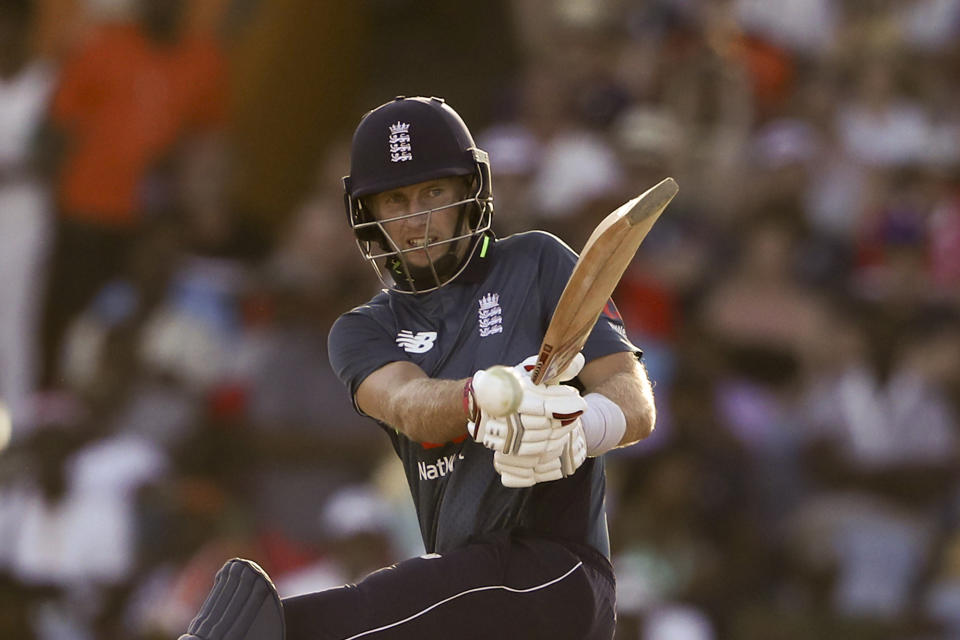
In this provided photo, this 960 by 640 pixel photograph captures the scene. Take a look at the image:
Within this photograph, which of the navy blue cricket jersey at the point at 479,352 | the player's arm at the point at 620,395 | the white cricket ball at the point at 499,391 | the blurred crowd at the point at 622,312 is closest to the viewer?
the white cricket ball at the point at 499,391

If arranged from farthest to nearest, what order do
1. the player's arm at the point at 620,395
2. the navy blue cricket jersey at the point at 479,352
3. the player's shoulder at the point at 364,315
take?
the player's shoulder at the point at 364,315 → the navy blue cricket jersey at the point at 479,352 → the player's arm at the point at 620,395

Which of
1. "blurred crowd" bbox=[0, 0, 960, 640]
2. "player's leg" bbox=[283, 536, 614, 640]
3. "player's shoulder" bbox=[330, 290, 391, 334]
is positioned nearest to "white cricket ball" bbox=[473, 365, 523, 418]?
"player's leg" bbox=[283, 536, 614, 640]

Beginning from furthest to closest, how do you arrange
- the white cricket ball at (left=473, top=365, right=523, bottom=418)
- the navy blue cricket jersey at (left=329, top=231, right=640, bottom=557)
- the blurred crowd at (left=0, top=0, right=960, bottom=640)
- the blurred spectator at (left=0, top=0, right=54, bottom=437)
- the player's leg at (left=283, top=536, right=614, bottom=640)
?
the blurred spectator at (left=0, top=0, right=54, bottom=437)
the blurred crowd at (left=0, top=0, right=960, bottom=640)
the navy blue cricket jersey at (left=329, top=231, right=640, bottom=557)
the player's leg at (left=283, top=536, right=614, bottom=640)
the white cricket ball at (left=473, top=365, right=523, bottom=418)

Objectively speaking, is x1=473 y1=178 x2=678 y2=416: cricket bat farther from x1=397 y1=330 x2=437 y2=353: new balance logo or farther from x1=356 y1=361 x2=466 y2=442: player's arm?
x1=397 y1=330 x2=437 y2=353: new balance logo

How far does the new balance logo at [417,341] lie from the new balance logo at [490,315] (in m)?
0.14

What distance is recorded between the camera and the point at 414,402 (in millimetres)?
4363

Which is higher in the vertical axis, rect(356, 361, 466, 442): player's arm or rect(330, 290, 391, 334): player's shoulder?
rect(330, 290, 391, 334): player's shoulder

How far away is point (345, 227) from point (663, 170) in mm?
1885

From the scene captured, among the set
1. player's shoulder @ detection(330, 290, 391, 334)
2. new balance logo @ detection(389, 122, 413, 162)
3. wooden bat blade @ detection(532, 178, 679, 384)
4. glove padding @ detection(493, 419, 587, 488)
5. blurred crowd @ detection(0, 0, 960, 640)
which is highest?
new balance logo @ detection(389, 122, 413, 162)

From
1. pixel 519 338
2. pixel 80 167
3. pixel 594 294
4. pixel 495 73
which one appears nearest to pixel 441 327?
pixel 519 338

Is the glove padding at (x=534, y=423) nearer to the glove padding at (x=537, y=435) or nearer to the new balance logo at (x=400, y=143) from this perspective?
the glove padding at (x=537, y=435)

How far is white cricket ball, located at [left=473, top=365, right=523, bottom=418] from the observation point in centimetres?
393

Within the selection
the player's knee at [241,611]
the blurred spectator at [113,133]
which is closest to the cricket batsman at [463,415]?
the player's knee at [241,611]

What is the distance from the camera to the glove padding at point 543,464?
4074 mm
